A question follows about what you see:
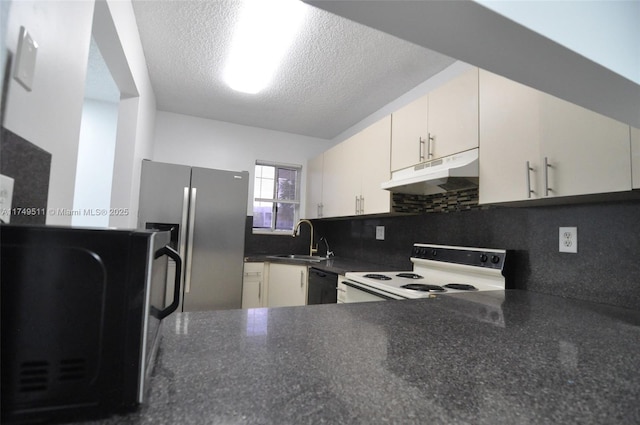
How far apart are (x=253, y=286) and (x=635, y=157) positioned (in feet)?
9.63

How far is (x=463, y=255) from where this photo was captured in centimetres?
189

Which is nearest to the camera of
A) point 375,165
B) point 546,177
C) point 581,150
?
point 581,150

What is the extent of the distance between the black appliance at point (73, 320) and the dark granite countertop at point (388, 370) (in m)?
0.05

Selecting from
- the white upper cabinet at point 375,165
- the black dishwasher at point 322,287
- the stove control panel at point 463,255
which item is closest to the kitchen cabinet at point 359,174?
the white upper cabinet at point 375,165

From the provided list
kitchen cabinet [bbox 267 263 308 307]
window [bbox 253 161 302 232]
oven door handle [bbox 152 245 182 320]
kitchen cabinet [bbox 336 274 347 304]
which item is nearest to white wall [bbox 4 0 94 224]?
oven door handle [bbox 152 245 182 320]

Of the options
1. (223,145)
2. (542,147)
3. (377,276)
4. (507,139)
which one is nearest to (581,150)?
(542,147)

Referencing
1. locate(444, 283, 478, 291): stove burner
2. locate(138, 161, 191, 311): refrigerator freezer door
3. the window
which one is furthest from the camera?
the window

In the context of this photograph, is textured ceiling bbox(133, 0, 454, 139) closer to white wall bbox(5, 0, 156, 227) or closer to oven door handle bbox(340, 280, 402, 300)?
white wall bbox(5, 0, 156, 227)

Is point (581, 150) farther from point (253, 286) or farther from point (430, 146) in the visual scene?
point (253, 286)

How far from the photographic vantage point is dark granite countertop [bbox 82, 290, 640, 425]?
42 cm

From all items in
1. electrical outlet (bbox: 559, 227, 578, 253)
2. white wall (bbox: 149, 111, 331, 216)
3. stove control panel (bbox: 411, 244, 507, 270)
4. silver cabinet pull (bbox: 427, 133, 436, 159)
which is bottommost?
stove control panel (bbox: 411, 244, 507, 270)

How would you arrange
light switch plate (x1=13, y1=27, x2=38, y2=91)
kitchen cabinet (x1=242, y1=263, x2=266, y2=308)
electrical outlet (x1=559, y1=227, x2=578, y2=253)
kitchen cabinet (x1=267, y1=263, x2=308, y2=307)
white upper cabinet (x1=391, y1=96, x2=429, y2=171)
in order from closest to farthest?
light switch plate (x1=13, y1=27, x2=38, y2=91)
electrical outlet (x1=559, y1=227, x2=578, y2=253)
white upper cabinet (x1=391, y1=96, x2=429, y2=171)
kitchen cabinet (x1=267, y1=263, x2=308, y2=307)
kitchen cabinet (x1=242, y1=263, x2=266, y2=308)

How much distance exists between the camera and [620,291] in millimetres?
1248

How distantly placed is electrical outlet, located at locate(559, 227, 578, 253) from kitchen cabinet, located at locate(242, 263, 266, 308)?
2.54 m
